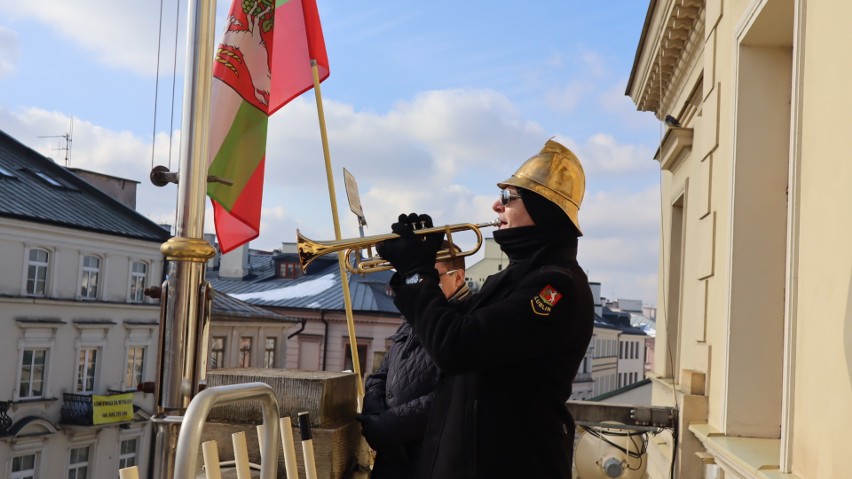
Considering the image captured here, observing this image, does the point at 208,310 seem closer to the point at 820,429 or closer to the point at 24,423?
the point at 820,429

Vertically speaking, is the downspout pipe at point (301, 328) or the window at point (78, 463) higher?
the downspout pipe at point (301, 328)

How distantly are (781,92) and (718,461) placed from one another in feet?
6.73

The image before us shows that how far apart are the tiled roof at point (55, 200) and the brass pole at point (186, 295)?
32.2 metres

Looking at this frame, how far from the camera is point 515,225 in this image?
3271 millimetres

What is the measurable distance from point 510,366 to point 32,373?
34794 millimetres

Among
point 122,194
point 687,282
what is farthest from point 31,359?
point 687,282

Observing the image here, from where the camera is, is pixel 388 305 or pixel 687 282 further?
pixel 388 305

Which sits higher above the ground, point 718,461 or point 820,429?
point 820,429

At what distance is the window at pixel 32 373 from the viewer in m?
34.2

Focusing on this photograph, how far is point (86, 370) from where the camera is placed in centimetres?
3716

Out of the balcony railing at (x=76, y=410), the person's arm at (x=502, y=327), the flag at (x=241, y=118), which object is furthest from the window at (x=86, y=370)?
the person's arm at (x=502, y=327)

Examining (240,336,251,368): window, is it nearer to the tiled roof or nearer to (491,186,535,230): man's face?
the tiled roof

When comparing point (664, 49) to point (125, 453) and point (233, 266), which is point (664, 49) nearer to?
point (125, 453)

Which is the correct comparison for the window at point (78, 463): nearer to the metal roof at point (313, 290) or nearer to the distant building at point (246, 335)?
the distant building at point (246, 335)
